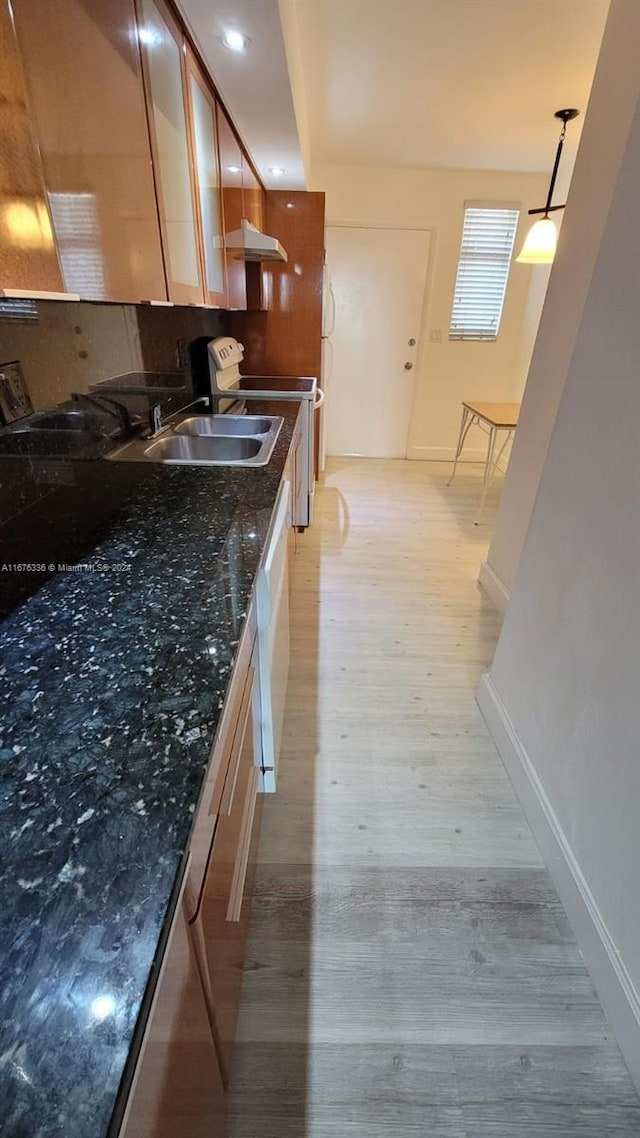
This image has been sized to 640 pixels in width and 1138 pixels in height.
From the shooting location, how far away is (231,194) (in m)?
2.07

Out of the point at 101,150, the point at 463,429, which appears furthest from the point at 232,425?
the point at 463,429

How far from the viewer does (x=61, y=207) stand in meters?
0.69

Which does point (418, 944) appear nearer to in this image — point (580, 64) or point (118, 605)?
point (118, 605)

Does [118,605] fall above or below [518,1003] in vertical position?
above

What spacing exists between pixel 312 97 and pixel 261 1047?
3.92 m

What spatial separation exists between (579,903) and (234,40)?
2.53m

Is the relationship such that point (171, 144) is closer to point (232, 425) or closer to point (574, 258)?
point (232, 425)

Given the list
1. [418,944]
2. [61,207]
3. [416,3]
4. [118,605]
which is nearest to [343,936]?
[418,944]

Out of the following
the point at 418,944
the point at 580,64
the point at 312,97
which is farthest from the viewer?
the point at 312,97

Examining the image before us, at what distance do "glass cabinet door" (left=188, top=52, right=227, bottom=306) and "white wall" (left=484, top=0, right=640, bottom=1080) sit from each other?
1237 millimetres

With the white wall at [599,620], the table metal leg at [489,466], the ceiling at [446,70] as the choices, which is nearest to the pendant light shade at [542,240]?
the ceiling at [446,70]

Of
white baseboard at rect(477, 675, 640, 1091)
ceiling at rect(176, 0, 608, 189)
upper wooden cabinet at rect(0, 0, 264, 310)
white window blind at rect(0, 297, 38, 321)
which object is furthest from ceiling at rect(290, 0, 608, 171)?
white baseboard at rect(477, 675, 640, 1091)

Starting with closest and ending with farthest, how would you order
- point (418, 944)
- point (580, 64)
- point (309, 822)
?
point (418, 944)
point (309, 822)
point (580, 64)

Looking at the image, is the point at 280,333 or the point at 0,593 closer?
the point at 0,593
